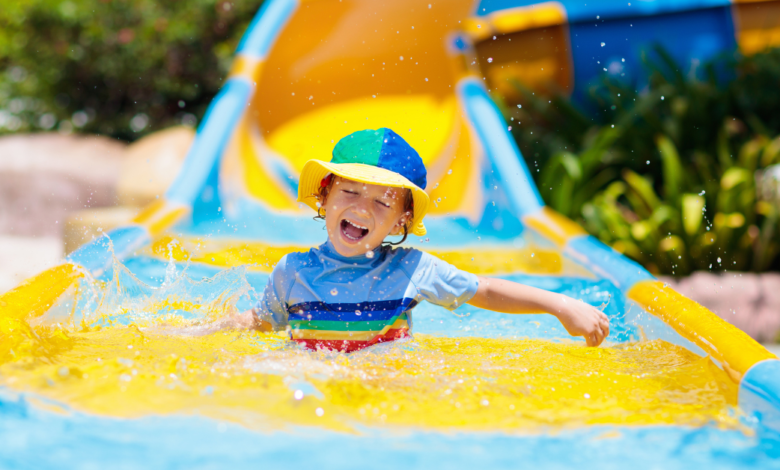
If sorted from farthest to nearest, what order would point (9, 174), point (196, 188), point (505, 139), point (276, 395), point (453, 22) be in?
point (9, 174)
point (453, 22)
point (505, 139)
point (196, 188)
point (276, 395)

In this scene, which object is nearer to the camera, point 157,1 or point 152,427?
point 152,427

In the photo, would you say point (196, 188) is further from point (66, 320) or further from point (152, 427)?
point (152, 427)

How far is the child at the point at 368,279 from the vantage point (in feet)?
7.25

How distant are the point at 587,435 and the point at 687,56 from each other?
5757 millimetres

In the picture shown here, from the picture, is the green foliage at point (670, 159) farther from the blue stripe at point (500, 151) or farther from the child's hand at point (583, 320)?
the child's hand at point (583, 320)

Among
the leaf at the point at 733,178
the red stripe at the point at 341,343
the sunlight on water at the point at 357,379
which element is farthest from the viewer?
the leaf at the point at 733,178

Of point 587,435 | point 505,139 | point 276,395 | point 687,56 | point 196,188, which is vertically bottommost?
point 587,435

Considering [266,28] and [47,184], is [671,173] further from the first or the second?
[47,184]

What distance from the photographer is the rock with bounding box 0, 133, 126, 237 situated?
289 inches

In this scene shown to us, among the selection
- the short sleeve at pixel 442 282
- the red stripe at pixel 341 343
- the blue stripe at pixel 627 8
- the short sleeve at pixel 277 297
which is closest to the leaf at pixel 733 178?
the blue stripe at pixel 627 8

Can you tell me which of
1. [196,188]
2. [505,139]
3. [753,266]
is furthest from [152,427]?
[753,266]

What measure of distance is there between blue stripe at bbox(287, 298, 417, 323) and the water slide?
13 centimetres

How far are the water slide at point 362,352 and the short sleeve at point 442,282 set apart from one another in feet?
0.52

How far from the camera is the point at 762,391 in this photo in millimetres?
1762
